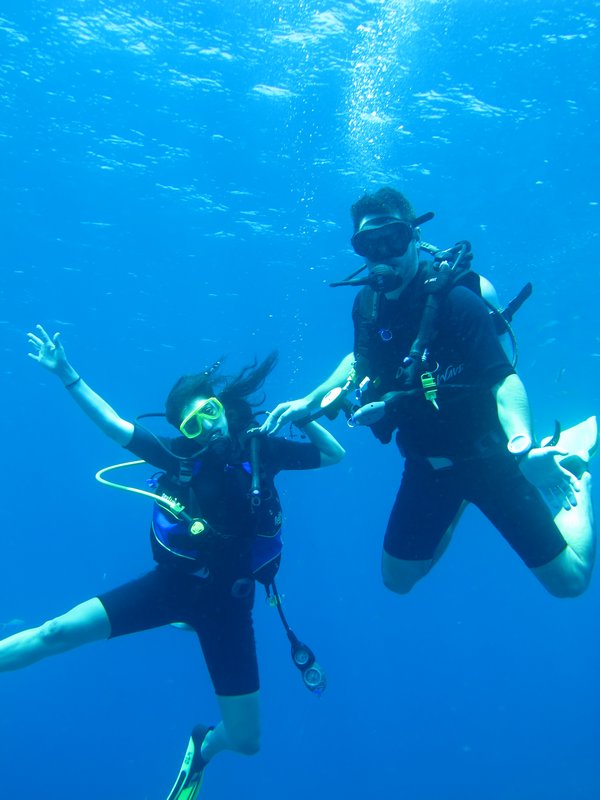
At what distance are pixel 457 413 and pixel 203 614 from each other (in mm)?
3334

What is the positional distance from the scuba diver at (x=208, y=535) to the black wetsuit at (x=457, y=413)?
55.1 inches

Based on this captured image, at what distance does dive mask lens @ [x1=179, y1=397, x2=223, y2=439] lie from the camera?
19.2 ft

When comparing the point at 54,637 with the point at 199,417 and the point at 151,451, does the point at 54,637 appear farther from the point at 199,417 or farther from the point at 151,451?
the point at 199,417

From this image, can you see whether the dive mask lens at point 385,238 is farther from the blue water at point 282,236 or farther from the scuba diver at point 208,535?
the blue water at point 282,236

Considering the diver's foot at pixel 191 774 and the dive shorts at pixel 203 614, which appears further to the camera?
the diver's foot at pixel 191 774

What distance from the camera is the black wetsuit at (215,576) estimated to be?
19.0ft

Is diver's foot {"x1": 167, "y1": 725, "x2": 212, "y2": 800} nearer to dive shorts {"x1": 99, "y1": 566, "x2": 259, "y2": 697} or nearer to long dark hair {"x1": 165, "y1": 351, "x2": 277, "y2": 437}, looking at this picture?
dive shorts {"x1": 99, "y1": 566, "x2": 259, "y2": 697}

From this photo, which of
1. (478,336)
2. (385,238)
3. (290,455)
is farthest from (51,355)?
(478,336)

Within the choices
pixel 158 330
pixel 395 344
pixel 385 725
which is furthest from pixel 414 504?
pixel 385 725

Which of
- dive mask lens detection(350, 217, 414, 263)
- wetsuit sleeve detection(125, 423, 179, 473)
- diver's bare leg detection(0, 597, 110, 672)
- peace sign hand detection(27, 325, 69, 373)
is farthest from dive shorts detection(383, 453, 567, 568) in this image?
peace sign hand detection(27, 325, 69, 373)

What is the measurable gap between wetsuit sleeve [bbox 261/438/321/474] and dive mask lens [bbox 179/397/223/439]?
672 mm

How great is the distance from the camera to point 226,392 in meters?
6.41

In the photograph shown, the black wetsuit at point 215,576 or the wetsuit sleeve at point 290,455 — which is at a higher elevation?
the wetsuit sleeve at point 290,455

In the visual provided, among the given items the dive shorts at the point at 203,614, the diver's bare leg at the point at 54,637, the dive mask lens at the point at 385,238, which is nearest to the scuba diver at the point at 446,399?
the dive mask lens at the point at 385,238
